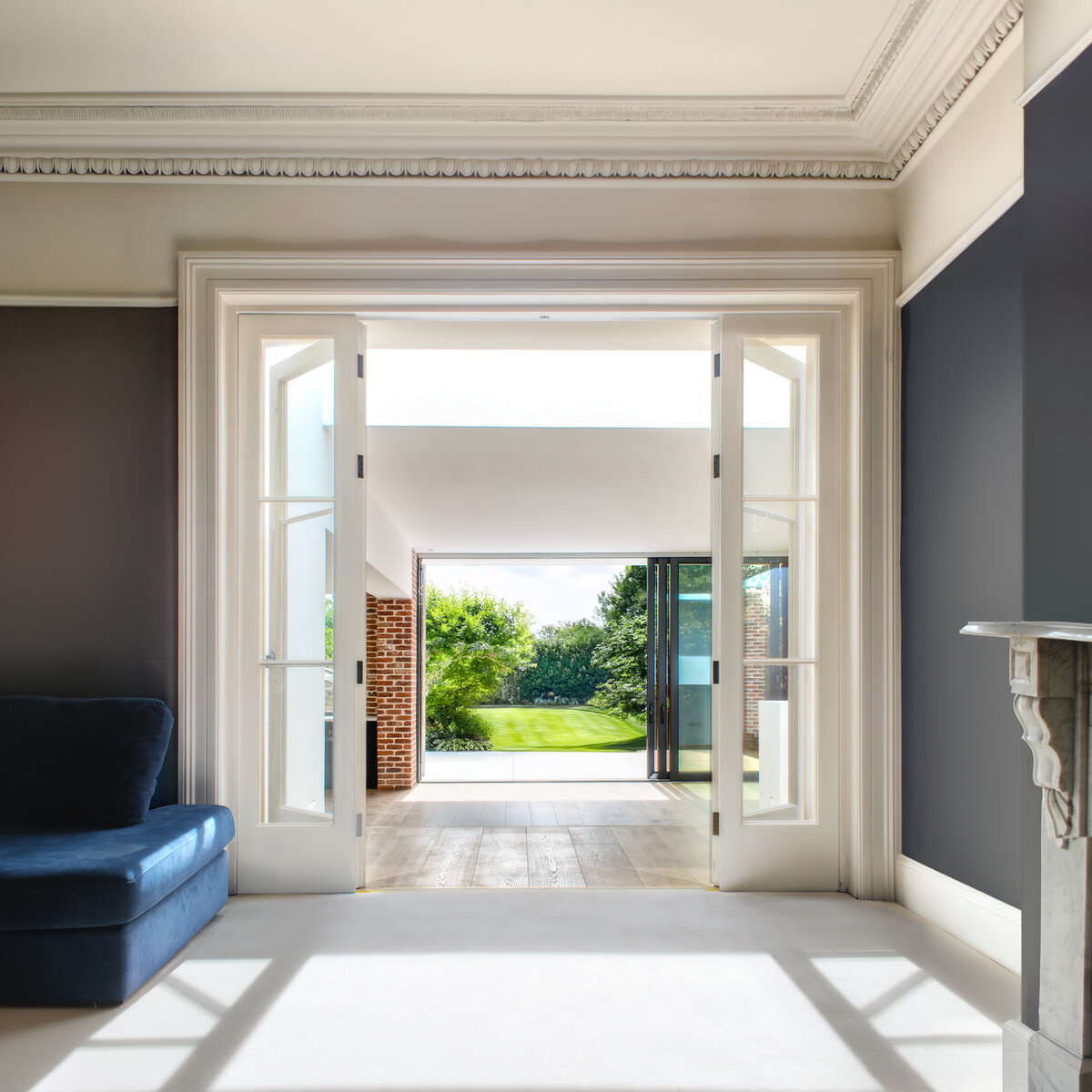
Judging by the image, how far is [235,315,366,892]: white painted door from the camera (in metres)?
3.49

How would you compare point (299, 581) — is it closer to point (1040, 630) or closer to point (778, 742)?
point (778, 742)

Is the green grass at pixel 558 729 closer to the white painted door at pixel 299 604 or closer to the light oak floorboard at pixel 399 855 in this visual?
the light oak floorboard at pixel 399 855

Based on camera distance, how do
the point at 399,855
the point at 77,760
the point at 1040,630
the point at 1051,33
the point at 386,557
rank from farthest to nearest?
the point at 386,557 < the point at 399,855 < the point at 77,760 < the point at 1051,33 < the point at 1040,630

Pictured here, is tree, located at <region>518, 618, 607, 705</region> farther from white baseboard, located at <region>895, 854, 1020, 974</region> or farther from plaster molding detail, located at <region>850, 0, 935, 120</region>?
plaster molding detail, located at <region>850, 0, 935, 120</region>

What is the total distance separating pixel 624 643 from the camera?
16.0 meters

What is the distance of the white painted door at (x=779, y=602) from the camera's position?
3527mm

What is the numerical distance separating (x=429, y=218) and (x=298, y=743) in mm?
2182

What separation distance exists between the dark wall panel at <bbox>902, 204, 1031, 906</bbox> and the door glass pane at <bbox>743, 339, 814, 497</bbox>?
395 mm

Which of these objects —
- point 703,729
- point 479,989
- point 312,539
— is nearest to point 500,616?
point 703,729

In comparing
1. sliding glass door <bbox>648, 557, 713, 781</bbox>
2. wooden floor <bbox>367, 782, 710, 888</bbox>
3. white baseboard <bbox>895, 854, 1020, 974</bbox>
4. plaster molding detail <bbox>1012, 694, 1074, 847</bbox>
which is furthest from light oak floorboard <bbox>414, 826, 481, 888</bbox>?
sliding glass door <bbox>648, 557, 713, 781</bbox>

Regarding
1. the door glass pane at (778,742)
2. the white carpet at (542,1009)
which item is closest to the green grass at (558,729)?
the door glass pane at (778,742)

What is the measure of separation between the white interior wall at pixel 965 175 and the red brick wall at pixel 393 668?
5.97 meters

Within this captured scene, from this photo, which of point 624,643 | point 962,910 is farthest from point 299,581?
point 624,643

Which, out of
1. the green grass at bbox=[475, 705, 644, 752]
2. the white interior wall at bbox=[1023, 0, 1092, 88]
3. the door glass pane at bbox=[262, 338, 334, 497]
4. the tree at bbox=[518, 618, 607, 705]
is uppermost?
the white interior wall at bbox=[1023, 0, 1092, 88]
